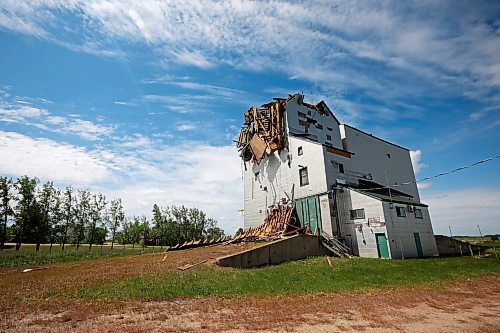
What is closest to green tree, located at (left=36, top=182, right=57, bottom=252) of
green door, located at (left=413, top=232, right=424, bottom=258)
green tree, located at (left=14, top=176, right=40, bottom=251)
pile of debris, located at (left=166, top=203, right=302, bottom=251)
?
green tree, located at (left=14, top=176, right=40, bottom=251)

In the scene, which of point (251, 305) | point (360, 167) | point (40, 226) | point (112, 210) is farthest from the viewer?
point (112, 210)

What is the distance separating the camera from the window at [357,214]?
24.4m

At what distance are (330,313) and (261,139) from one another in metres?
27.6

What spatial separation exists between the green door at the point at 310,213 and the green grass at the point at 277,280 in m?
8.28

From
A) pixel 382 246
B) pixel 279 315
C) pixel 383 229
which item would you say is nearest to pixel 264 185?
pixel 383 229

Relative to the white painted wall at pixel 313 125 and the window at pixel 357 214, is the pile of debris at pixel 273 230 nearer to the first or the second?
the window at pixel 357 214

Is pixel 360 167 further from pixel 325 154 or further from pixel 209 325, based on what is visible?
pixel 209 325

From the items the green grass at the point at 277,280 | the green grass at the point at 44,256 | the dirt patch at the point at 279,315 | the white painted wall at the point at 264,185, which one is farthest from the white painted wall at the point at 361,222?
the green grass at the point at 44,256

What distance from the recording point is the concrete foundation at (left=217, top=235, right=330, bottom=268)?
17.1 metres

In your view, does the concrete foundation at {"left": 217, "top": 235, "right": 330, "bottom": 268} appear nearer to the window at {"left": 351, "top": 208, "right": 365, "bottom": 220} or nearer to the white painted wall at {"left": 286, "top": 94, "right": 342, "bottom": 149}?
the window at {"left": 351, "top": 208, "right": 365, "bottom": 220}

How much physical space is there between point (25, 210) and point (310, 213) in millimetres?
45784

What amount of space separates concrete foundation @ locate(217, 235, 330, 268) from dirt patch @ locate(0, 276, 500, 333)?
6.91 metres

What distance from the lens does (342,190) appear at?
26312mm

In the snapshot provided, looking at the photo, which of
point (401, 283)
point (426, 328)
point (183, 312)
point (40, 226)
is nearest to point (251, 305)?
point (183, 312)
